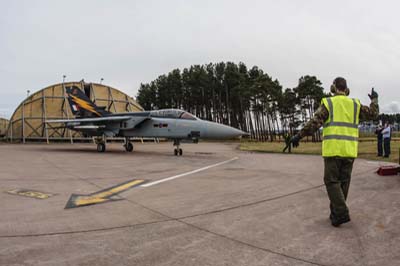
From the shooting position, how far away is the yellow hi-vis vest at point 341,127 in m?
4.04

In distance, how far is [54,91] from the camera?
38781mm

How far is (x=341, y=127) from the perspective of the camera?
412 centimetres

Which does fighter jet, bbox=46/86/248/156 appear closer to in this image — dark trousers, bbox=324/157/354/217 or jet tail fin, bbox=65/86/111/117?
jet tail fin, bbox=65/86/111/117

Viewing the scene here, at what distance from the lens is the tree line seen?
49156mm

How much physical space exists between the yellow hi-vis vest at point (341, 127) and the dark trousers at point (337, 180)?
0.37 ft

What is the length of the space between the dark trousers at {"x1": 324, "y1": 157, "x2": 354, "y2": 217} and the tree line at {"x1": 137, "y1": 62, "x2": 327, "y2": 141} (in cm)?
4423

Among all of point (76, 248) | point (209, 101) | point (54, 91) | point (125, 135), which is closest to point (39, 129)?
A: point (54, 91)

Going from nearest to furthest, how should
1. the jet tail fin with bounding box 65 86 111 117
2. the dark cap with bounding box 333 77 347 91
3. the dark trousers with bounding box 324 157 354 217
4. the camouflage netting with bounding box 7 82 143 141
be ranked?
the dark trousers with bounding box 324 157 354 217
the dark cap with bounding box 333 77 347 91
the jet tail fin with bounding box 65 86 111 117
the camouflage netting with bounding box 7 82 143 141

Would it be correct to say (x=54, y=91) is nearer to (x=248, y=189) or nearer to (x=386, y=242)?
(x=248, y=189)

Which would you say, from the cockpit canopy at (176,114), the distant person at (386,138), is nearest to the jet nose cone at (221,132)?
the cockpit canopy at (176,114)

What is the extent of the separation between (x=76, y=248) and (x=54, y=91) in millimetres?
40366

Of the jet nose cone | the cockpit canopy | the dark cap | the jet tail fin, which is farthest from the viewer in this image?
the jet tail fin

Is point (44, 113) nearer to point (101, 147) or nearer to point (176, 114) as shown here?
point (101, 147)

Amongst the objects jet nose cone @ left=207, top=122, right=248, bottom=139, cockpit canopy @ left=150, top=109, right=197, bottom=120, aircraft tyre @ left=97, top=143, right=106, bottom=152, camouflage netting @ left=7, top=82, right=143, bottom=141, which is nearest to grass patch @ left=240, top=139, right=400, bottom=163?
jet nose cone @ left=207, top=122, right=248, bottom=139
